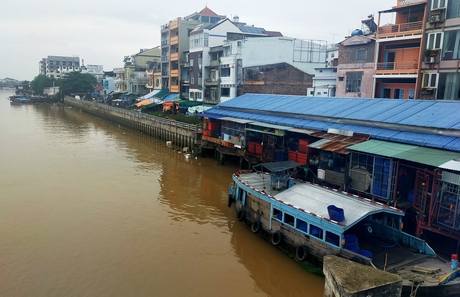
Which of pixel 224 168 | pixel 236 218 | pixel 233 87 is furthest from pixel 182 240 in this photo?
pixel 233 87

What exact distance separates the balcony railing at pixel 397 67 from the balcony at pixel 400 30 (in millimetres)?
2540

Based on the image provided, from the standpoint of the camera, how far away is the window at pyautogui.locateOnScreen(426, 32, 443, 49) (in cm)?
2812

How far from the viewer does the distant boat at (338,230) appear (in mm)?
13258

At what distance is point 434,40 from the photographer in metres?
28.5

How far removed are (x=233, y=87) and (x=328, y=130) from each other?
85.9 feet

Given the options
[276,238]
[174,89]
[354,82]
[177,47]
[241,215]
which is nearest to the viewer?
[276,238]

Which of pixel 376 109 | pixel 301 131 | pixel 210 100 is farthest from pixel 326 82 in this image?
pixel 301 131

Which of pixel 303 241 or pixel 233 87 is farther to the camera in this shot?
pixel 233 87

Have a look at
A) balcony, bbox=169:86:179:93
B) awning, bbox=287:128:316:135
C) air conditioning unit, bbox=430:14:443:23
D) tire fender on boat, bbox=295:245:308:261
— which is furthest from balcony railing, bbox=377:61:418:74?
balcony, bbox=169:86:179:93

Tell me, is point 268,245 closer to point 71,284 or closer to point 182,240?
point 182,240

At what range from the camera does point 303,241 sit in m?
16.3

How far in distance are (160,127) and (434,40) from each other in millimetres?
34827

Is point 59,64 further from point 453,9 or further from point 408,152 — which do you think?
point 408,152

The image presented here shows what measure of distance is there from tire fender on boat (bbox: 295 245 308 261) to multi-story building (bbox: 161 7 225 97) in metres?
50.3
